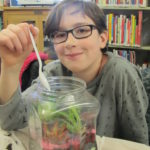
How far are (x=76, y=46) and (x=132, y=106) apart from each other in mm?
298

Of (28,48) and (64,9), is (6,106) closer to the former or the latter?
(28,48)

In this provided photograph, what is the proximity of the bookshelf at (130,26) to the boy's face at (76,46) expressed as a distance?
1.51 meters

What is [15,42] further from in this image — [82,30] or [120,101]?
[120,101]

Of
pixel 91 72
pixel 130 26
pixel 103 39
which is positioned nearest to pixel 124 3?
pixel 130 26

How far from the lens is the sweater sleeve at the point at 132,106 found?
3.00 feet

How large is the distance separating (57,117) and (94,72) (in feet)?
1.80

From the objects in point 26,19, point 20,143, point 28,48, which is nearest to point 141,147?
point 20,143

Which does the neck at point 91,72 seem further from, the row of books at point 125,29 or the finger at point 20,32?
the row of books at point 125,29

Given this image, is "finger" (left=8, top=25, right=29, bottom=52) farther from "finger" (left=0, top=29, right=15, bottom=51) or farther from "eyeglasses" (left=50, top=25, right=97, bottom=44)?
"eyeglasses" (left=50, top=25, right=97, bottom=44)

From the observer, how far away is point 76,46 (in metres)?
0.91

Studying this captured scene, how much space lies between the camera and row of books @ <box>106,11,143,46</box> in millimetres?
2404

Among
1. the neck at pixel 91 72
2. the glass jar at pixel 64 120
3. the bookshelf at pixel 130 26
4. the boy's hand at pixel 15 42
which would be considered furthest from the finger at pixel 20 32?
the bookshelf at pixel 130 26

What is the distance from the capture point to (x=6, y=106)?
2.35 ft

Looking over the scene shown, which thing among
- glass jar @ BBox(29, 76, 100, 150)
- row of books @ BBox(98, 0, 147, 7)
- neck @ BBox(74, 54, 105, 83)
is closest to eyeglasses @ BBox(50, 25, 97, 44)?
neck @ BBox(74, 54, 105, 83)
